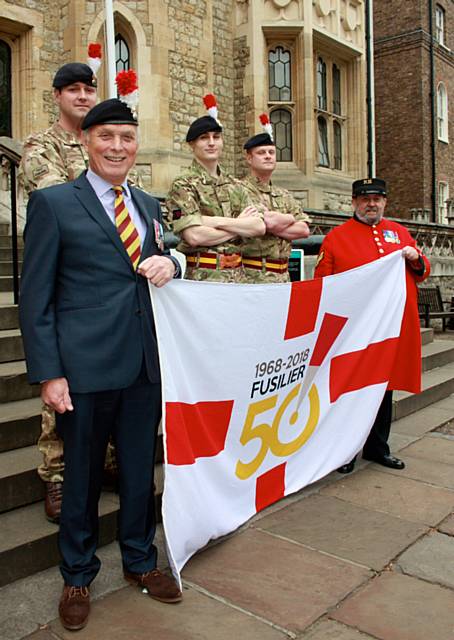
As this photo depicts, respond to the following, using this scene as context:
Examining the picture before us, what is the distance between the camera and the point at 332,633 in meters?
2.47

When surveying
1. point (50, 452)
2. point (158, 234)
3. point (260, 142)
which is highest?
point (260, 142)

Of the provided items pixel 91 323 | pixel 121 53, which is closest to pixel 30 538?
pixel 91 323

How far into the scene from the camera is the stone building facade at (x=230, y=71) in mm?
11766

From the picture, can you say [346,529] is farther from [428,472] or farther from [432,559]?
[428,472]

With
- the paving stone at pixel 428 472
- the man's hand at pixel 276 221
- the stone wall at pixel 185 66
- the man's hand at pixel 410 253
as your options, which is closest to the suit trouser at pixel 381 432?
the paving stone at pixel 428 472

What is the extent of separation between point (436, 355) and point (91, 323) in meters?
6.10

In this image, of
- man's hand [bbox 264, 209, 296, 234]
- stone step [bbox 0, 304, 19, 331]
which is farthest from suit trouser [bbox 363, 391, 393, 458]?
stone step [bbox 0, 304, 19, 331]

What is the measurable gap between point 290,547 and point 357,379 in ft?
4.62

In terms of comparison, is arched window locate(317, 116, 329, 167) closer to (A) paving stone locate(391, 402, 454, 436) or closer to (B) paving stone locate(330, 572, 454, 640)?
(A) paving stone locate(391, 402, 454, 436)

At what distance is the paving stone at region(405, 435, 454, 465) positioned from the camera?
4789 millimetres

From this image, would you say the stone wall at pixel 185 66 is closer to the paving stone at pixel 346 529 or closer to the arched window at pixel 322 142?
the arched window at pixel 322 142

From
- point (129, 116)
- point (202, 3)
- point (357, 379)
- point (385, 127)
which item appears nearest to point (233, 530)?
point (357, 379)

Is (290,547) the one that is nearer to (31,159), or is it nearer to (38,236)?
(38,236)

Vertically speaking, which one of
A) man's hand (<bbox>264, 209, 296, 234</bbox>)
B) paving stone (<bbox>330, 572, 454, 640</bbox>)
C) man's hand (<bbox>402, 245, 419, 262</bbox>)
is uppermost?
man's hand (<bbox>264, 209, 296, 234</bbox>)
